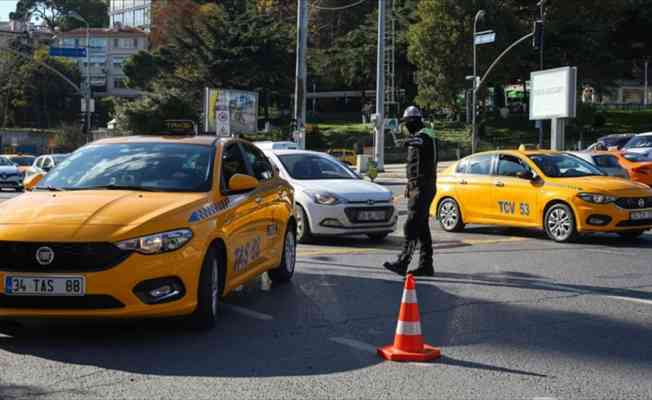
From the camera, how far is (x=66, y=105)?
9681 cm

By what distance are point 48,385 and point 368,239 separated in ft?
29.3

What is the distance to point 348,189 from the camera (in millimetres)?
13109

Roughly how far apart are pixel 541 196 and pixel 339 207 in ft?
10.9

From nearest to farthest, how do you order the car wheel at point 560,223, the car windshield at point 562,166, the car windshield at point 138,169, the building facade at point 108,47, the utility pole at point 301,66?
1. the car windshield at point 138,169
2. the car wheel at point 560,223
3. the car windshield at point 562,166
4. the utility pole at point 301,66
5. the building facade at point 108,47

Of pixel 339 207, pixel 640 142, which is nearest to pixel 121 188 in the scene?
pixel 339 207

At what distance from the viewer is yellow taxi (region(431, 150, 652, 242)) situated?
1323 cm

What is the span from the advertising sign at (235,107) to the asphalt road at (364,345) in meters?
40.1

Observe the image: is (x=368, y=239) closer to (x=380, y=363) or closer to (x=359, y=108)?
(x=380, y=363)

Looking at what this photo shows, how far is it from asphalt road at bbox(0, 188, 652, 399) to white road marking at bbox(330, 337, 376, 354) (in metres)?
0.03

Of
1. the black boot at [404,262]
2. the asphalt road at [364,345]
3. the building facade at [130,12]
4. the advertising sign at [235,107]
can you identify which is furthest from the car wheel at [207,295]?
the building facade at [130,12]

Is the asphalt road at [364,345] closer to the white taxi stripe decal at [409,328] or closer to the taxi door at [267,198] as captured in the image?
the white taxi stripe decal at [409,328]

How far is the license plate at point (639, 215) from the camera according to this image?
1325 centimetres

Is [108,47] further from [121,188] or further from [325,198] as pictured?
[121,188]

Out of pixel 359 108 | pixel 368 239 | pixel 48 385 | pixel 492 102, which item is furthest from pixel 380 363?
pixel 359 108
